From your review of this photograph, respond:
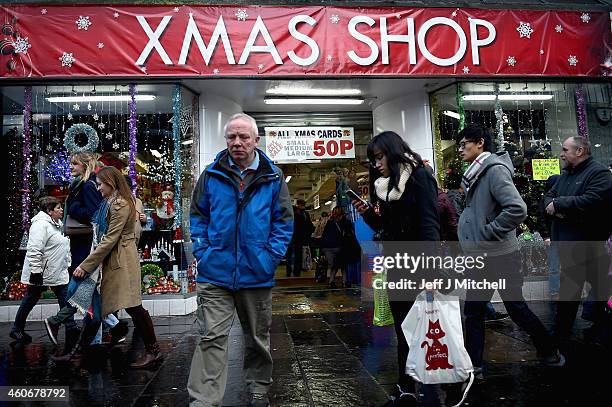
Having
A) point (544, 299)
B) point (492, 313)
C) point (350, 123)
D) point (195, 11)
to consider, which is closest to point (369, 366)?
point (492, 313)

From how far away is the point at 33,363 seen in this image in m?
4.88

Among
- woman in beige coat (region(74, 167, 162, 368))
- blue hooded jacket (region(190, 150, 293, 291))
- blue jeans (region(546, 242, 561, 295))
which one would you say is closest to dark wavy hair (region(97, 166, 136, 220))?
woman in beige coat (region(74, 167, 162, 368))

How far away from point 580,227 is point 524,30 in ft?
16.6

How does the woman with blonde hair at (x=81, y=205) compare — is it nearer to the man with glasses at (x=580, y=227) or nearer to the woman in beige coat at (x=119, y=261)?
the woman in beige coat at (x=119, y=261)

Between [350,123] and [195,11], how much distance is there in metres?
4.26

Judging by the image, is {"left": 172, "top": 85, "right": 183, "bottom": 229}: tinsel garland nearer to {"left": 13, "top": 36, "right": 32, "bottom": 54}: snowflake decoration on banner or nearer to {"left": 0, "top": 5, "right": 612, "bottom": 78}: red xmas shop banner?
{"left": 0, "top": 5, "right": 612, "bottom": 78}: red xmas shop banner

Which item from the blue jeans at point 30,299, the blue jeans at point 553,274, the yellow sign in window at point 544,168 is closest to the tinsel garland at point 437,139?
the yellow sign in window at point 544,168

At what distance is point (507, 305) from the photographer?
12.9 feet

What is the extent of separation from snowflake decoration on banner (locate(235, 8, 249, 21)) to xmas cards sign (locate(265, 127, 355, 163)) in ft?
9.14

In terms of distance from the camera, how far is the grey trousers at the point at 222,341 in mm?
2988

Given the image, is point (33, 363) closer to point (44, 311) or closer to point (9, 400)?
point (9, 400)

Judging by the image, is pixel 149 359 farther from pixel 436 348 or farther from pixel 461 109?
pixel 461 109

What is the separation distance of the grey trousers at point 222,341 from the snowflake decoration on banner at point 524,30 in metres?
7.50

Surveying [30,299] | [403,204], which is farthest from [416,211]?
[30,299]
